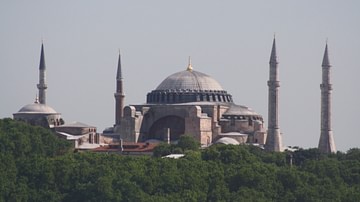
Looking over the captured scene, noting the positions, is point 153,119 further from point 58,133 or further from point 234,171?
point 234,171

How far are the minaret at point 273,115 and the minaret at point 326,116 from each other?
3195 millimetres

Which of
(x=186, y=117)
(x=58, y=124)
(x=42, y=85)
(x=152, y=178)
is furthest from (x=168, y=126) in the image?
(x=152, y=178)

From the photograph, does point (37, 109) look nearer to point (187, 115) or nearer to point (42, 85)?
point (42, 85)

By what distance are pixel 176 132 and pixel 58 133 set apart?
8.55 metres

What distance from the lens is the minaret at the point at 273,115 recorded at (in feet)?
328

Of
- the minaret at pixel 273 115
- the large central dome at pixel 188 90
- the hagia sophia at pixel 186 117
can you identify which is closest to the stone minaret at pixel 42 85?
the hagia sophia at pixel 186 117

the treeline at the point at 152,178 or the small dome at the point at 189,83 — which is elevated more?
the small dome at the point at 189,83

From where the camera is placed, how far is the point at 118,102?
110188 mm

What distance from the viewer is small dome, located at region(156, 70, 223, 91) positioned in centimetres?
10944

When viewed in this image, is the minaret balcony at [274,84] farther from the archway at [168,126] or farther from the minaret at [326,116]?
the archway at [168,126]

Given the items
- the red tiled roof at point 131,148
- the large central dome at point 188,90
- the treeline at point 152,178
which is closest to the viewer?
the treeline at point 152,178

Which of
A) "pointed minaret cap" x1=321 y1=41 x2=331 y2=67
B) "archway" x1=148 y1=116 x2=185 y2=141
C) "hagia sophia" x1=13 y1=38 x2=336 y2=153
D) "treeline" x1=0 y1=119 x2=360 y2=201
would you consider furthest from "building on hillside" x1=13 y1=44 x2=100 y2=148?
"treeline" x1=0 y1=119 x2=360 y2=201

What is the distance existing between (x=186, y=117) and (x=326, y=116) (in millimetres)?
8122

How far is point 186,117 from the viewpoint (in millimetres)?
104375
